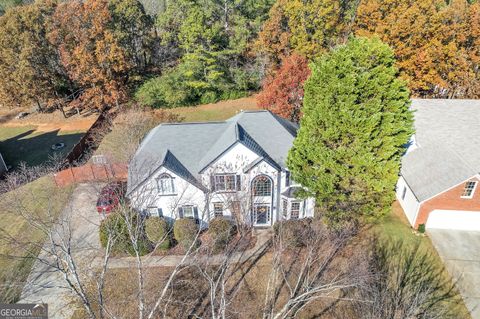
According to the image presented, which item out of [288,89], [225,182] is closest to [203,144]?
[225,182]

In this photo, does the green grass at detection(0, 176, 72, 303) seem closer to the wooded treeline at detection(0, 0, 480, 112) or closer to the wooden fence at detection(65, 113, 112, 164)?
the wooden fence at detection(65, 113, 112, 164)

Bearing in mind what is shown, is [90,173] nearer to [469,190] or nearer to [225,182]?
[225,182]

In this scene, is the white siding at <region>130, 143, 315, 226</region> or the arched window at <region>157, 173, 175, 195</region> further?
the arched window at <region>157, 173, 175, 195</region>

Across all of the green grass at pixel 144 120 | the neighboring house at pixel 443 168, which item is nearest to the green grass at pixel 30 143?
the green grass at pixel 144 120

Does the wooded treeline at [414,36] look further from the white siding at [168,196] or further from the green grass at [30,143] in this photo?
the green grass at [30,143]

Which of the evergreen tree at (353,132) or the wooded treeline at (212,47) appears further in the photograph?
the wooded treeline at (212,47)

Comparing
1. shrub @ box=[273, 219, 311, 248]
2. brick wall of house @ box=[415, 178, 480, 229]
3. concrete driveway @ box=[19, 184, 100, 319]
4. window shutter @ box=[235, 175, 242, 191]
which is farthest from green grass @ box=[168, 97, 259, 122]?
brick wall of house @ box=[415, 178, 480, 229]

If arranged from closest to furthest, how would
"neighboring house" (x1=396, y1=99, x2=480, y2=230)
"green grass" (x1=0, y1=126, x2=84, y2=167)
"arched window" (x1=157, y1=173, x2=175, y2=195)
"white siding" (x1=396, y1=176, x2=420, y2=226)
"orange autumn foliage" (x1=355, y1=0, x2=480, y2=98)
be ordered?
"arched window" (x1=157, y1=173, x2=175, y2=195) → "neighboring house" (x1=396, y1=99, x2=480, y2=230) → "white siding" (x1=396, y1=176, x2=420, y2=226) → "orange autumn foliage" (x1=355, y1=0, x2=480, y2=98) → "green grass" (x1=0, y1=126, x2=84, y2=167)
